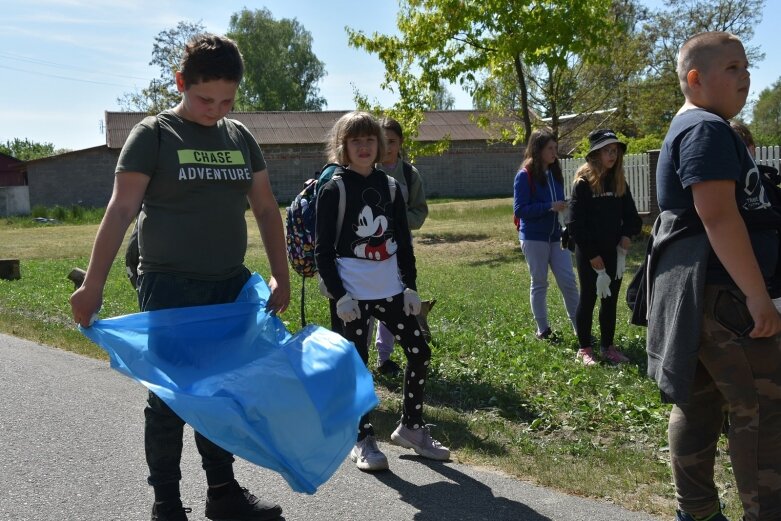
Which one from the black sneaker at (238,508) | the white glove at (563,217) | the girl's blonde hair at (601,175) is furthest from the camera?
the white glove at (563,217)

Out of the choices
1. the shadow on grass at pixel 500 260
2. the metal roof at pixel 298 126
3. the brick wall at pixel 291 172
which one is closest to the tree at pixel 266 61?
the metal roof at pixel 298 126

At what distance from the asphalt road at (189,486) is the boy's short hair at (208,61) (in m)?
2.01

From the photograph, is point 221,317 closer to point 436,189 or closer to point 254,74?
point 436,189

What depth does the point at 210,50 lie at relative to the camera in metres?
3.72

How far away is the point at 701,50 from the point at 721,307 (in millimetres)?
1021

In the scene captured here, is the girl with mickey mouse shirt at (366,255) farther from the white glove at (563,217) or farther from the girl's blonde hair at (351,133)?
the white glove at (563,217)

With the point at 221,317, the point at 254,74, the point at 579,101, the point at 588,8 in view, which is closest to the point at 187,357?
the point at 221,317

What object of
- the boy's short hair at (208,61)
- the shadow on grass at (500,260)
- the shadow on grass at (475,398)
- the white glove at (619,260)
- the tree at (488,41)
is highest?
the tree at (488,41)

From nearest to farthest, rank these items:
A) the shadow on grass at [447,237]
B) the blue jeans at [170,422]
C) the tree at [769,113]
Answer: the blue jeans at [170,422]
the shadow on grass at [447,237]
the tree at [769,113]

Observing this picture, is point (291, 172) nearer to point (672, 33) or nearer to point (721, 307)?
point (672, 33)

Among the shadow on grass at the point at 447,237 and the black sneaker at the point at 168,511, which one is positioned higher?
the black sneaker at the point at 168,511

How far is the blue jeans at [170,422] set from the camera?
3840 millimetres

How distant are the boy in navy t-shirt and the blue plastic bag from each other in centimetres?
132

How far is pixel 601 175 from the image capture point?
24.7ft
